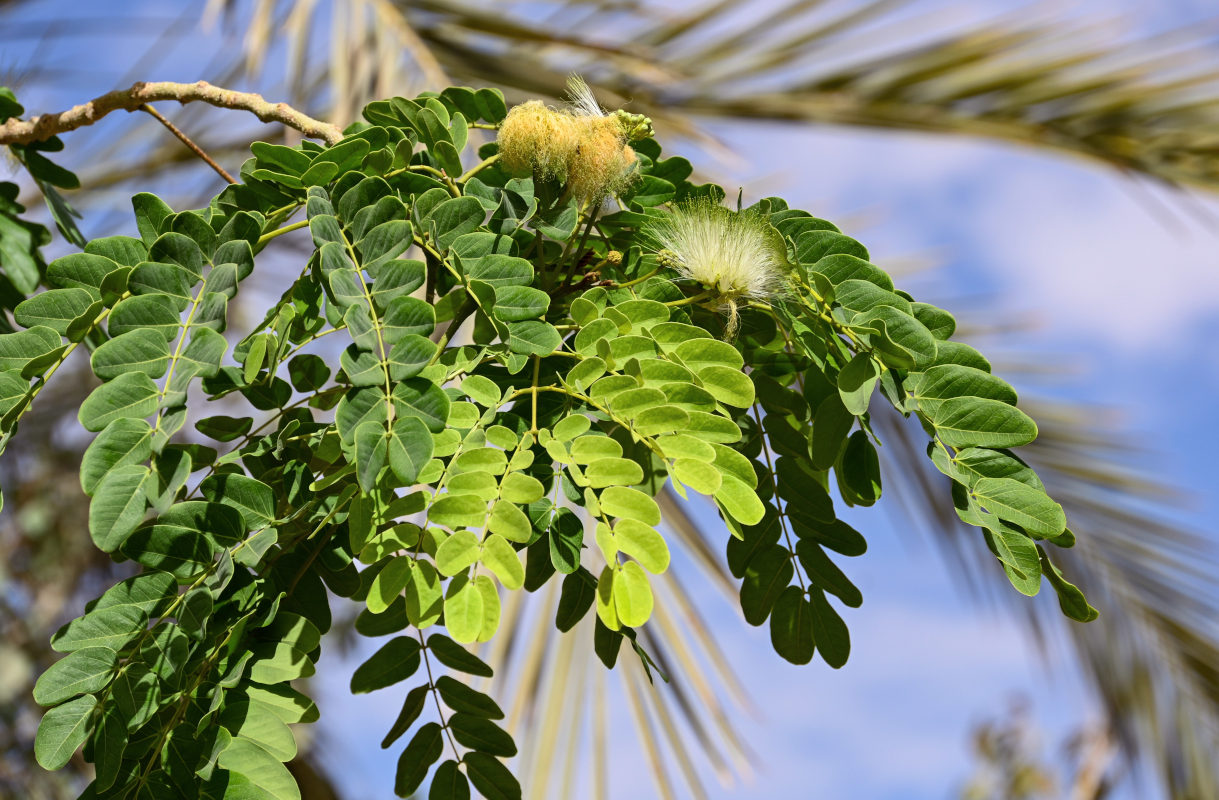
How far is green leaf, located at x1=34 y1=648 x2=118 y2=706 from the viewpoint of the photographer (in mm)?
517

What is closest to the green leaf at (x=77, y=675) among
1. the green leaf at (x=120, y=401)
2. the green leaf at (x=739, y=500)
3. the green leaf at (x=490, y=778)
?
the green leaf at (x=120, y=401)

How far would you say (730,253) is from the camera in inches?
23.5

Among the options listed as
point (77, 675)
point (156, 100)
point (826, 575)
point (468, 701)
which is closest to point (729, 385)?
point (826, 575)

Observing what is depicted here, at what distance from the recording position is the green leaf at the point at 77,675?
52cm

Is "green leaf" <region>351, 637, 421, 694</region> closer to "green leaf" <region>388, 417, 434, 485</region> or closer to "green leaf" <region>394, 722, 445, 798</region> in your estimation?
"green leaf" <region>394, 722, 445, 798</region>

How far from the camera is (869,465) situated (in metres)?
0.61

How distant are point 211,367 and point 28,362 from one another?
0.12 m

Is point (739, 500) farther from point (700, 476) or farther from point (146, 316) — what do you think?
point (146, 316)

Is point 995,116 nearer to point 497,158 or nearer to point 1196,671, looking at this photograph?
point 1196,671

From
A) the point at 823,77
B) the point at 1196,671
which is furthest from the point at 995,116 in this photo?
the point at 1196,671

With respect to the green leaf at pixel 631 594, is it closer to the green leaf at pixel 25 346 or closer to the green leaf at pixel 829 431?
the green leaf at pixel 829 431

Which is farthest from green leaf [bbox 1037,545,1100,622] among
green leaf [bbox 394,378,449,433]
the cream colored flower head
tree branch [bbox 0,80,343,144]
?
tree branch [bbox 0,80,343,144]

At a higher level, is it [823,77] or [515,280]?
[823,77]

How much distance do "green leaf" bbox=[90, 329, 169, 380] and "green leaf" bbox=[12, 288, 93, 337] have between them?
→ 67 mm
